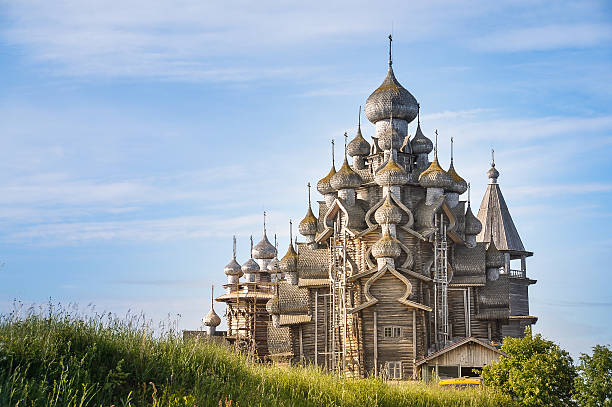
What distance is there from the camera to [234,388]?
49.4ft

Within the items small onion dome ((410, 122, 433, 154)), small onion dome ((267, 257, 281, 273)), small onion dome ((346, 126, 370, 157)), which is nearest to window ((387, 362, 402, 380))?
small onion dome ((346, 126, 370, 157))

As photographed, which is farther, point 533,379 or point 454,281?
point 454,281

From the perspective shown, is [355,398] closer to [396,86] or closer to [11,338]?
[11,338]

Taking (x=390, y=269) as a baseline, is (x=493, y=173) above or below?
above

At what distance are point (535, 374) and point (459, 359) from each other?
5.75m

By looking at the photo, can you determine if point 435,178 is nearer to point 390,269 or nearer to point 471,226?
point 471,226

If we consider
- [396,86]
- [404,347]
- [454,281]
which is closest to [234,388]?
Result: [404,347]

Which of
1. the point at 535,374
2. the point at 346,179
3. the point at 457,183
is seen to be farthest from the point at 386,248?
the point at 535,374

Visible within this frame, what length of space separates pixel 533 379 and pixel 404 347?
9056mm

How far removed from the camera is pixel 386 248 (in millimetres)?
30219

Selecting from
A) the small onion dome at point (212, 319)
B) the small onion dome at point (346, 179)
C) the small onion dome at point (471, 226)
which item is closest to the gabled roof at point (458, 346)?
the small onion dome at point (471, 226)

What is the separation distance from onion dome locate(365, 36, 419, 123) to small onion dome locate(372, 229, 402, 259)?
7151 millimetres

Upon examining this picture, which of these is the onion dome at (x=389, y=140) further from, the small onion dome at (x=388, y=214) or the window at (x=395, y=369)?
the window at (x=395, y=369)

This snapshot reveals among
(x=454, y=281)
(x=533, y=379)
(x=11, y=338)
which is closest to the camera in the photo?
(x=11, y=338)
